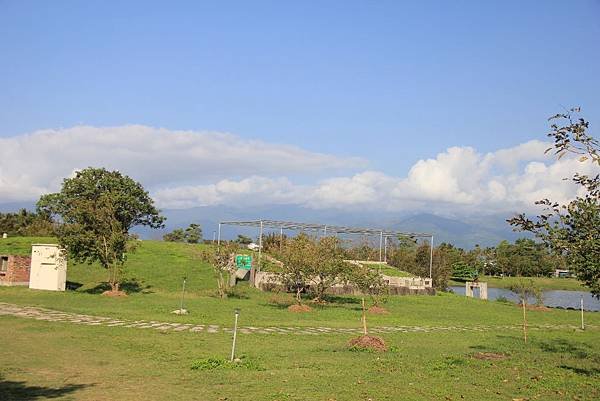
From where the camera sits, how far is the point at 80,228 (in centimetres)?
3148

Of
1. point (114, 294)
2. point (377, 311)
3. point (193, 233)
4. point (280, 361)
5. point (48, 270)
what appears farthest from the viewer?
point (193, 233)

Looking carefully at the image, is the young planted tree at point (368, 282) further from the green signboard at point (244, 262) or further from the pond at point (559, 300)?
the green signboard at point (244, 262)

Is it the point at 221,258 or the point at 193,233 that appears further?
the point at 193,233

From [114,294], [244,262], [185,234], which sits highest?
[185,234]

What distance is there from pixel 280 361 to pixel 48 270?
23078 mm

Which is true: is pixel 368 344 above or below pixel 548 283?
below

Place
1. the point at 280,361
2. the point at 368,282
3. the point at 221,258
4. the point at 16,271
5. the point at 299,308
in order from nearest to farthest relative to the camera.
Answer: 1. the point at 280,361
2. the point at 299,308
3. the point at 368,282
4. the point at 16,271
5. the point at 221,258

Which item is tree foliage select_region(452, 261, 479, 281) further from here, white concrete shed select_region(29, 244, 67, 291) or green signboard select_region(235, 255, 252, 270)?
white concrete shed select_region(29, 244, 67, 291)

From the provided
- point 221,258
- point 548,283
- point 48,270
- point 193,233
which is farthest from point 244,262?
point 548,283

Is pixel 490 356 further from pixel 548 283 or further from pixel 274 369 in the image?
pixel 548 283

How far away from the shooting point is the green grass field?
9500mm

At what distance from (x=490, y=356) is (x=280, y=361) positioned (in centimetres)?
592

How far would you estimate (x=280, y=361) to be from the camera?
12.5 m

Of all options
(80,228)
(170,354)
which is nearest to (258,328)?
(170,354)
